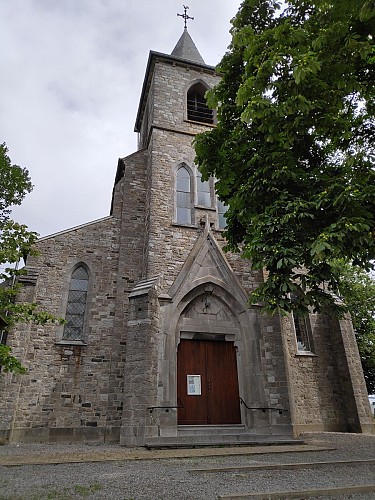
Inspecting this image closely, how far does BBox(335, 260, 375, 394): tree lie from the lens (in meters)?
20.3

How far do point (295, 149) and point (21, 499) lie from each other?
7.80m

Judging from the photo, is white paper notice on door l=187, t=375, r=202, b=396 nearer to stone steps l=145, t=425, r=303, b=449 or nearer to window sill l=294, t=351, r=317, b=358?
stone steps l=145, t=425, r=303, b=449

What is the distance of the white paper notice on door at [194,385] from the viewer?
437 inches

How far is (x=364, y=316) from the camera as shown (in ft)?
71.3

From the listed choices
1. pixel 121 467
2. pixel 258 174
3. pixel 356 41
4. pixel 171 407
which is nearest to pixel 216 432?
pixel 171 407

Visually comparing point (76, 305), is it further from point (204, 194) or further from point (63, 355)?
point (204, 194)

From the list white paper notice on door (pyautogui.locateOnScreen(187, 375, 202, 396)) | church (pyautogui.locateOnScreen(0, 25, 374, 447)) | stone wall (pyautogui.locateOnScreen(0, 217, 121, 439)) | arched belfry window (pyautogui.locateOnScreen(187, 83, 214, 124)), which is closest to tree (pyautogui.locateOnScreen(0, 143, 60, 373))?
church (pyautogui.locateOnScreen(0, 25, 374, 447))

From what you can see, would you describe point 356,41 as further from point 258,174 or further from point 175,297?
point 175,297

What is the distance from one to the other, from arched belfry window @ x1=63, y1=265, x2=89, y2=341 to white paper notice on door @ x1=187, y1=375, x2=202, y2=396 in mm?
3867

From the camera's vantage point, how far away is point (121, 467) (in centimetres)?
620

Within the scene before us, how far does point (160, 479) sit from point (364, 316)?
19894 mm

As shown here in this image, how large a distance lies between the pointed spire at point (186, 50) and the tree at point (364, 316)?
14.2m

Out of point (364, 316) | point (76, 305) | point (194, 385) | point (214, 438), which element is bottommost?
point (214, 438)

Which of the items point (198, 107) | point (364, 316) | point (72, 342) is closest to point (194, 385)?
point (72, 342)
